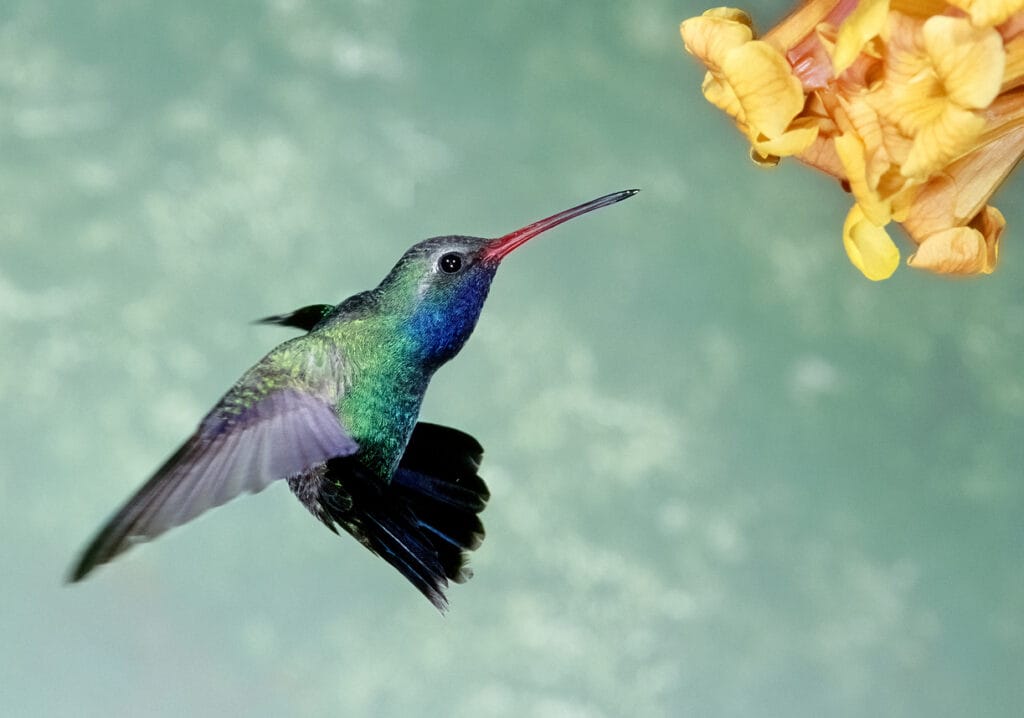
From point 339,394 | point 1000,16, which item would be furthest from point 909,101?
point 339,394

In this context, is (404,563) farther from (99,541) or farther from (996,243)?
(996,243)

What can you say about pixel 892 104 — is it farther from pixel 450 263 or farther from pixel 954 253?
pixel 450 263

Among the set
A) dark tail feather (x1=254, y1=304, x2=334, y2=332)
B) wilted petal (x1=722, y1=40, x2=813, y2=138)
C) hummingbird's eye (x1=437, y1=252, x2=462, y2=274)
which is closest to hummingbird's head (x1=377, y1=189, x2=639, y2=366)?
hummingbird's eye (x1=437, y1=252, x2=462, y2=274)

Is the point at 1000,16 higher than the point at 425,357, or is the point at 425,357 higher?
the point at 425,357

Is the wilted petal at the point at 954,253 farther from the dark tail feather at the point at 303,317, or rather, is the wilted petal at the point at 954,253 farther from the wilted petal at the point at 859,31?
the dark tail feather at the point at 303,317

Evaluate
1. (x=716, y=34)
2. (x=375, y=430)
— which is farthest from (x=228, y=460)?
(x=716, y=34)

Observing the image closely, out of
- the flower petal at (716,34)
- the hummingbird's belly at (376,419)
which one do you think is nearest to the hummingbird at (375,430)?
the hummingbird's belly at (376,419)
